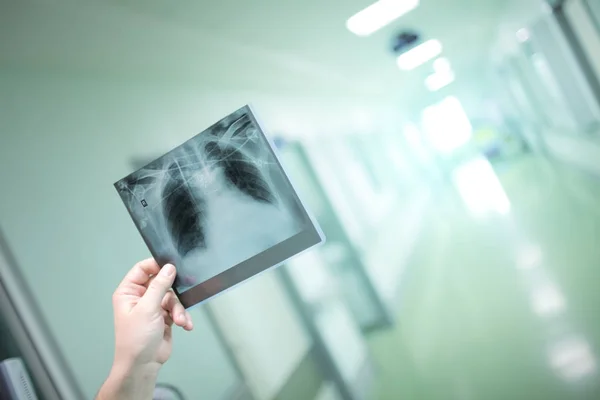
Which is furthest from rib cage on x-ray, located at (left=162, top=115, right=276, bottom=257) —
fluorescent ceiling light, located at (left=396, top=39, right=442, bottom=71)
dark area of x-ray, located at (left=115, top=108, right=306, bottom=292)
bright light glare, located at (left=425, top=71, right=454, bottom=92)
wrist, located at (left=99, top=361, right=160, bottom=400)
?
bright light glare, located at (left=425, top=71, right=454, bottom=92)

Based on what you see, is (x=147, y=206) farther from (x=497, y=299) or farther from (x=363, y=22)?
(x=363, y=22)

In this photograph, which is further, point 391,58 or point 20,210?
point 391,58

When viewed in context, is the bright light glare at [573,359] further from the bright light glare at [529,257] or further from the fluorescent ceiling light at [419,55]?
the fluorescent ceiling light at [419,55]

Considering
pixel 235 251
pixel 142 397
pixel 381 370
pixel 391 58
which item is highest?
pixel 391 58

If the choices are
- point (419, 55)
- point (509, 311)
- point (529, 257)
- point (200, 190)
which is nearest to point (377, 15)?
point (529, 257)

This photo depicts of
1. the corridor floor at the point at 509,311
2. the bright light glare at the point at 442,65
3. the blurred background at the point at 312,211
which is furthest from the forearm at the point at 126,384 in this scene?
the bright light glare at the point at 442,65

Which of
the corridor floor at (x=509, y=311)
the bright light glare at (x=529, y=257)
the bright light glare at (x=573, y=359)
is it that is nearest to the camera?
the bright light glare at (x=573, y=359)

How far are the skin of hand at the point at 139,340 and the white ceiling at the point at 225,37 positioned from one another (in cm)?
160

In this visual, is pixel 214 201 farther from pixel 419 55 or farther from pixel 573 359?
pixel 419 55

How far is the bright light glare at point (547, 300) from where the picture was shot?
2924 millimetres

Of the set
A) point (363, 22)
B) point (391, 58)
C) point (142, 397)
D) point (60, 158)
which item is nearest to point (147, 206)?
point (142, 397)

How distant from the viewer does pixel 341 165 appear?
19.4 ft

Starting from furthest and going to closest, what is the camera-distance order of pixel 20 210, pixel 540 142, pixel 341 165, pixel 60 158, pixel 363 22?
pixel 540 142 → pixel 341 165 → pixel 363 22 → pixel 60 158 → pixel 20 210

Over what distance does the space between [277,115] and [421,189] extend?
712 centimetres
